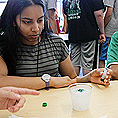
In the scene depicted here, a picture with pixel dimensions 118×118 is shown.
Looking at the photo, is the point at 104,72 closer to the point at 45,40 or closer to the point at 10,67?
the point at 45,40

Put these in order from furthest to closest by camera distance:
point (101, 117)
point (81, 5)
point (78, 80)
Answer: point (81, 5) → point (78, 80) → point (101, 117)

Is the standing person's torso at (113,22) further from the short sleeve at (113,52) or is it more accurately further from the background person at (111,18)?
the short sleeve at (113,52)

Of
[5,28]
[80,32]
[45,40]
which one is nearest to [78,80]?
[45,40]

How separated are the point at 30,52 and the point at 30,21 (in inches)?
9.5

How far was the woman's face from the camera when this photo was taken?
1.09 meters

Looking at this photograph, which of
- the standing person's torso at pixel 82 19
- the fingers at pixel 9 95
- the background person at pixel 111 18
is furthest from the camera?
the background person at pixel 111 18

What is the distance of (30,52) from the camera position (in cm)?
121

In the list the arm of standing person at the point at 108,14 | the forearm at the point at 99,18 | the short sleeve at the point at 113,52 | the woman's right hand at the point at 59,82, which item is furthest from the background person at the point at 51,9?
the woman's right hand at the point at 59,82

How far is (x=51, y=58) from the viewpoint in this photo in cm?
127

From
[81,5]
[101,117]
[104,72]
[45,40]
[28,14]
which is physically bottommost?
[101,117]

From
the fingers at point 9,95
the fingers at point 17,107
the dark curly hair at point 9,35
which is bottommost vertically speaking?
the fingers at point 17,107

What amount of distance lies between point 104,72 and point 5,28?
31.0 inches

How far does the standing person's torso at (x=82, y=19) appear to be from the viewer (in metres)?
2.11

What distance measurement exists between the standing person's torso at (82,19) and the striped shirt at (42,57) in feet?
3.20
